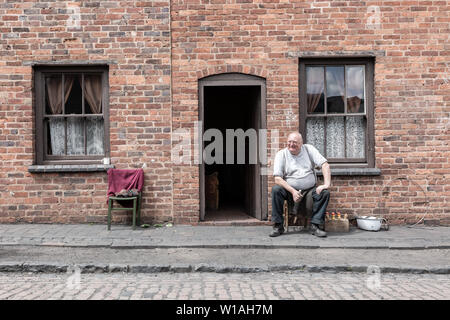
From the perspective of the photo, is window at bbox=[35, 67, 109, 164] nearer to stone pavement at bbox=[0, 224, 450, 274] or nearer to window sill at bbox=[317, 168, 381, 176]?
stone pavement at bbox=[0, 224, 450, 274]

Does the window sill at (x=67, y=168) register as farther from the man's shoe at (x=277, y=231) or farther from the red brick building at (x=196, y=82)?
the man's shoe at (x=277, y=231)

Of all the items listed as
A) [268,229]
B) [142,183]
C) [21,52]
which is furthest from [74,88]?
[268,229]

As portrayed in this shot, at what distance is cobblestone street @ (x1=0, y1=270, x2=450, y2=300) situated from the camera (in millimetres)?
3953

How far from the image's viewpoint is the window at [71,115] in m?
7.25

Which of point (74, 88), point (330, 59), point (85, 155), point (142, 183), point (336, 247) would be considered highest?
point (330, 59)

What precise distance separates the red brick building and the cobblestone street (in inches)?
100

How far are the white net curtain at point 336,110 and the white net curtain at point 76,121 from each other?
3.91m

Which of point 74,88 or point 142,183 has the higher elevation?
point 74,88

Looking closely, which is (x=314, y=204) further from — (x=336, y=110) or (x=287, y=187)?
(x=336, y=110)

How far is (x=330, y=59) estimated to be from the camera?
7.25m

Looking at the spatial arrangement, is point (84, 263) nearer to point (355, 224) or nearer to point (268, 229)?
point (268, 229)

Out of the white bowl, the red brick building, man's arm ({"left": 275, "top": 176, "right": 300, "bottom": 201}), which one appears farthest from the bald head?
the white bowl

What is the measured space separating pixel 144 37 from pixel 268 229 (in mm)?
4062

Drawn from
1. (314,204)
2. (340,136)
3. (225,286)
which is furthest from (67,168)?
(340,136)
